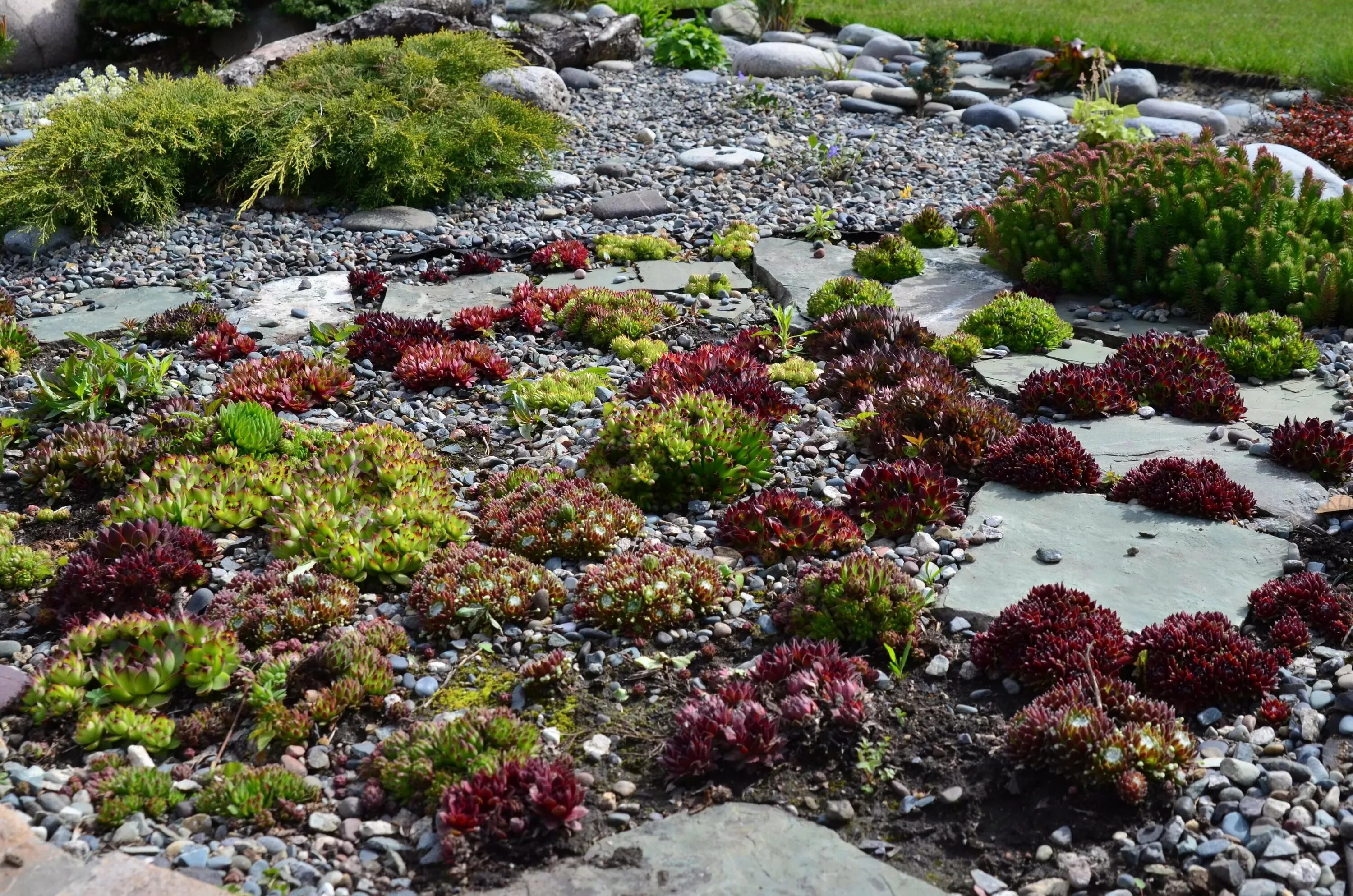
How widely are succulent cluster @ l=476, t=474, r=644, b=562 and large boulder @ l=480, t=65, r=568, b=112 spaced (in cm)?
649

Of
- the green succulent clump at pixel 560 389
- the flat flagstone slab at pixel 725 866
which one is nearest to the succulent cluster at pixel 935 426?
the green succulent clump at pixel 560 389

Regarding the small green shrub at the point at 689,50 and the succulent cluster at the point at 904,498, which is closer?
the succulent cluster at the point at 904,498

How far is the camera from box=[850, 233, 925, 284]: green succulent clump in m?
7.45

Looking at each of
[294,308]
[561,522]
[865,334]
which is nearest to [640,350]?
[865,334]

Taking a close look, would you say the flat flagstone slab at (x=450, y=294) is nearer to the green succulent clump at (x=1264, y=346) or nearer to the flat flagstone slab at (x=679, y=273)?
the flat flagstone slab at (x=679, y=273)

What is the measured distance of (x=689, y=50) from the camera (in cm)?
1365

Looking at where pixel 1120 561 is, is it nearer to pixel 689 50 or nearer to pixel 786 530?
pixel 786 530

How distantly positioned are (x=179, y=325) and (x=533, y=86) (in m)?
5.30

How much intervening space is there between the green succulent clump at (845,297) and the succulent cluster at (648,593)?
9.59 feet

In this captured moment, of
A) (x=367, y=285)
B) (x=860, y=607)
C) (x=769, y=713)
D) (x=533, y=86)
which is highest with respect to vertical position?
(x=533, y=86)

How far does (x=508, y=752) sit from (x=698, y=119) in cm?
905

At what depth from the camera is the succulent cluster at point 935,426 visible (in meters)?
5.01

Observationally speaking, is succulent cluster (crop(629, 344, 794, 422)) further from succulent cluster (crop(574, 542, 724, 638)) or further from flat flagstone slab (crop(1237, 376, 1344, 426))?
flat flagstone slab (crop(1237, 376, 1344, 426))

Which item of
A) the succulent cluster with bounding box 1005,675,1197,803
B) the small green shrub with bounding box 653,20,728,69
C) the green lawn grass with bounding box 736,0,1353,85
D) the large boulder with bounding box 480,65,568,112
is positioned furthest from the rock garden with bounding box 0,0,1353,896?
the green lawn grass with bounding box 736,0,1353,85
